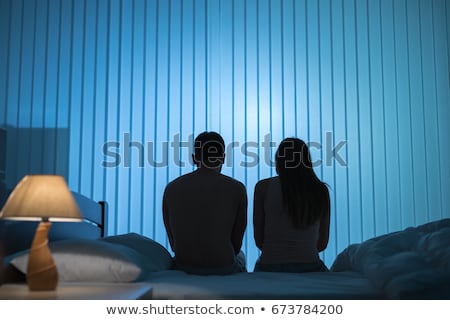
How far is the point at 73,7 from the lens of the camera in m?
3.95

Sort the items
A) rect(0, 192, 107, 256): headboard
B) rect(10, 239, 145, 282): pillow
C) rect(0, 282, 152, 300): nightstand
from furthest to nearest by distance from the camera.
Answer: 1. rect(0, 192, 107, 256): headboard
2. rect(10, 239, 145, 282): pillow
3. rect(0, 282, 152, 300): nightstand

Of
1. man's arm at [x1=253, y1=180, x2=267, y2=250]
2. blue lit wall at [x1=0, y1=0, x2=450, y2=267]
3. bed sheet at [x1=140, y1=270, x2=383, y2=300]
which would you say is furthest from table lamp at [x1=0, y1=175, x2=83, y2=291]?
blue lit wall at [x1=0, y1=0, x2=450, y2=267]

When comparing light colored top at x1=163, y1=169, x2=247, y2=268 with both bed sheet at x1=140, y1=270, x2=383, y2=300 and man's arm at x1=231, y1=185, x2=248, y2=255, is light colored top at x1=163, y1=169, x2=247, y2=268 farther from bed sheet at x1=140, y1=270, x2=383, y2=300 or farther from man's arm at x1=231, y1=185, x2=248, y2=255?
bed sheet at x1=140, y1=270, x2=383, y2=300

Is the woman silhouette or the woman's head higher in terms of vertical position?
the woman's head

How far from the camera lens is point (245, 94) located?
4.00 metres

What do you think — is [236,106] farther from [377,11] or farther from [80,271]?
[80,271]

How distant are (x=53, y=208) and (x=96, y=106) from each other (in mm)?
2267

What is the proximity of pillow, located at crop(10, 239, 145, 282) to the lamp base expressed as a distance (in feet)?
0.33

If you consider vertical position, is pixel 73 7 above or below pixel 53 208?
above

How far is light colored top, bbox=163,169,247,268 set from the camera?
221 centimetres

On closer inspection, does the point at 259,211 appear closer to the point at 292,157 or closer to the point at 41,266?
the point at 292,157

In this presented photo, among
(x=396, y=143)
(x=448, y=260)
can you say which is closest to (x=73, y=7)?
(x=396, y=143)

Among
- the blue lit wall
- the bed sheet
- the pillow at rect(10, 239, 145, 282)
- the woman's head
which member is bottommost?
the bed sheet

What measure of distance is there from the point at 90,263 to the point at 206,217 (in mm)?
523
